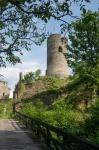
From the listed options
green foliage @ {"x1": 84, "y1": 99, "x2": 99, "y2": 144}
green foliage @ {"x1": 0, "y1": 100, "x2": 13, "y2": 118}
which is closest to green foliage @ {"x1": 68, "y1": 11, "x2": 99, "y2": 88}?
green foliage @ {"x1": 0, "y1": 100, "x2": 13, "y2": 118}

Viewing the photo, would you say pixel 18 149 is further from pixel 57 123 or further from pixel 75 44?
pixel 75 44

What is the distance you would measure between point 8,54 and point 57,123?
6.23 metres

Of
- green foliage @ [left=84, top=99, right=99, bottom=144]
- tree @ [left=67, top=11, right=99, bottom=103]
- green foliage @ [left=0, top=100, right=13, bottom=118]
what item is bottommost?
green foliage @ [left=84, top=99, right=99, bottom=144]

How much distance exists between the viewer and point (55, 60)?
7206 centimetres

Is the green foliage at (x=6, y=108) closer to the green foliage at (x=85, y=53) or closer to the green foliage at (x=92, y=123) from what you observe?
the green foliage at (x=85, y=53)

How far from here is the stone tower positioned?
7144cm

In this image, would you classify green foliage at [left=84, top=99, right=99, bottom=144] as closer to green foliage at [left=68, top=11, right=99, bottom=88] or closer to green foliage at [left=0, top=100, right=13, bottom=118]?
green foliage at [left=68, top=11, right=99, bottom=88]

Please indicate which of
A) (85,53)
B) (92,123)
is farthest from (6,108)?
(92,123)

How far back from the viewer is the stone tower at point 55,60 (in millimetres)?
71438

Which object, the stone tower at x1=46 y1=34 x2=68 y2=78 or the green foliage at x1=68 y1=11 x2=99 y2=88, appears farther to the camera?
the stone tower at x1=46 y1=34 x2=68 y2=78

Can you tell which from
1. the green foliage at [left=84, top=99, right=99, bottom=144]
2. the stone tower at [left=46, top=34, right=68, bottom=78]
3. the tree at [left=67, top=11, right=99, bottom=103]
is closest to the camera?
the green foliage at [left=84, top=99, right=99, bottom=144]

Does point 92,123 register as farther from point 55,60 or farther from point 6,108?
point 55,60

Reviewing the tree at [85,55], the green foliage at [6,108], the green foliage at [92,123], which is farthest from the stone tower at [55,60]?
the green foliage at [92,123]

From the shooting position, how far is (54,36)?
73.4m
